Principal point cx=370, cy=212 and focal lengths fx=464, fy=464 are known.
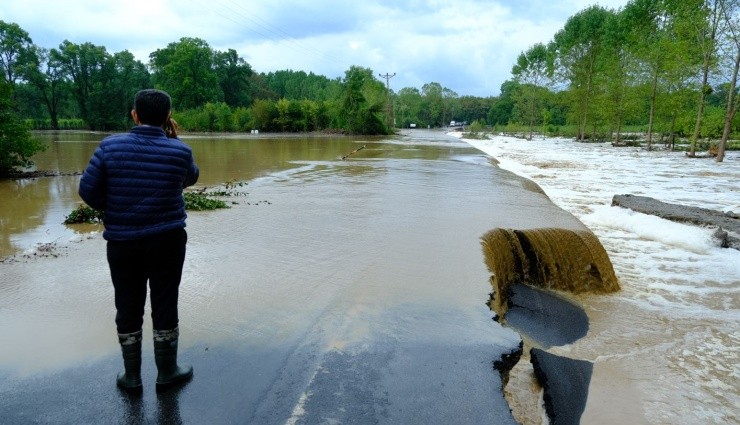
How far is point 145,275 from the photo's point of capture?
3.03m

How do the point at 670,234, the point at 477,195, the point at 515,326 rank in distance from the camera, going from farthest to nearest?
the point at 477,195 < the point at 670,234 < the point at 515,326

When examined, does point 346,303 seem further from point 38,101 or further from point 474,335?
point 38,101

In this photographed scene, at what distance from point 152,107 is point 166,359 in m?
1.68

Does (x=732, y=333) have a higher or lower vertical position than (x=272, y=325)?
lower

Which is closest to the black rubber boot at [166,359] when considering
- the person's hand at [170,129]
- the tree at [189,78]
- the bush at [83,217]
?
the person's hand at [170,129]

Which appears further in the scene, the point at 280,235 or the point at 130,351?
the point at 280,235

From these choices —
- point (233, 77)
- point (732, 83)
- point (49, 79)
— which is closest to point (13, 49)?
point (49, 79)

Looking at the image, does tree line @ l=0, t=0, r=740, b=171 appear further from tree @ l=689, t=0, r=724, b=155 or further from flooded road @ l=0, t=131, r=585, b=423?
flooded road @ l=0, t=131, r=585, b=423

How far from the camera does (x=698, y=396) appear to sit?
12.8 ft

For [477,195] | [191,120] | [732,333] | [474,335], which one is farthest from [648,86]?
[191,120]

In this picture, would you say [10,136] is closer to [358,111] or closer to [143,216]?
[143,216]

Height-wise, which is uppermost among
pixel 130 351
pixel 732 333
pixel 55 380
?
pixel 130 351

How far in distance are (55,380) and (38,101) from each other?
97.8 meters

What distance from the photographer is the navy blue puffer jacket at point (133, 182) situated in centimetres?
283
